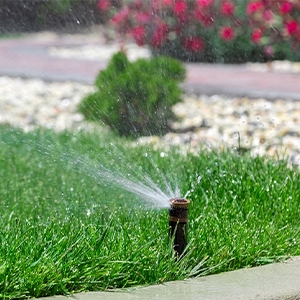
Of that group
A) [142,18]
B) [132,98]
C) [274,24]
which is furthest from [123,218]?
[274,24]

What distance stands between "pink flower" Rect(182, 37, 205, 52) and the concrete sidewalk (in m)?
10.4

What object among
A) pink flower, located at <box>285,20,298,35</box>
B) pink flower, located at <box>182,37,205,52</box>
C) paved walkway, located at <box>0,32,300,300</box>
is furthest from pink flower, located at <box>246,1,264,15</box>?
paved walkway, located at <box>0,32,300,300</box>

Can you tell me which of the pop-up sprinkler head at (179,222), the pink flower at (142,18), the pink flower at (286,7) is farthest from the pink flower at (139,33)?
the pop-up sprinkler head at (179,222)

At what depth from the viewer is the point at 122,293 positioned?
2559 millimetres

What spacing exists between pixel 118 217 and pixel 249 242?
57 centimetres

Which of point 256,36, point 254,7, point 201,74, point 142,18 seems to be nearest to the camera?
point 201,74

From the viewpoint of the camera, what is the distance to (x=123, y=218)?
3324 millimetres

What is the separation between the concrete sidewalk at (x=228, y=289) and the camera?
2.52 metres

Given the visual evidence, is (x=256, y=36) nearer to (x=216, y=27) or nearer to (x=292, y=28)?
(x=292, y=28)

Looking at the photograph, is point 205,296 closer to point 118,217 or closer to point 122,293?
point 122,293

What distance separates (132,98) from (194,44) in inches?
264

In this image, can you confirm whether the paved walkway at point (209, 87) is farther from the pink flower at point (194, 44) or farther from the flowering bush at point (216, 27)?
the pink flower at point (194, 44)

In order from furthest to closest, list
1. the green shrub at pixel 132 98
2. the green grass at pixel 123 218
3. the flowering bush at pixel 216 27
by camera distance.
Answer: the flowering bush at pixel 216 27
the green shrub at pixel 132 98
the green grass at pixel 123 218

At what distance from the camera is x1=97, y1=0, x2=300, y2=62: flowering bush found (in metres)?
12.1
